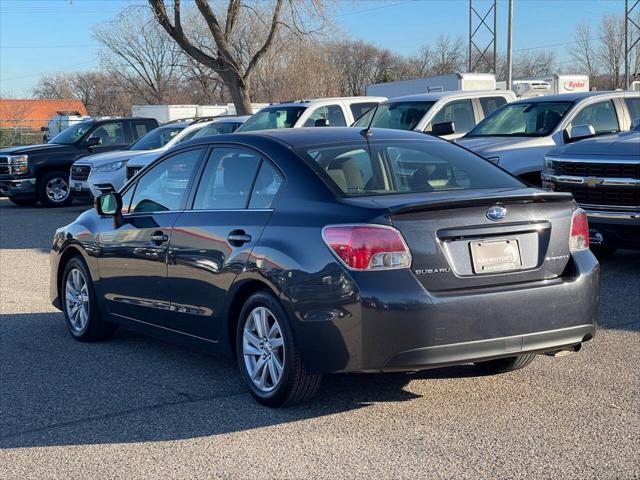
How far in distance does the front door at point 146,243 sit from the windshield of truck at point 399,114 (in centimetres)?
810

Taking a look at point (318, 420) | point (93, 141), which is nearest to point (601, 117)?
point (318, 420)

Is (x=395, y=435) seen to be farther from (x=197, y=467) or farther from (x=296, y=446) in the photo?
(x=197, y=467)

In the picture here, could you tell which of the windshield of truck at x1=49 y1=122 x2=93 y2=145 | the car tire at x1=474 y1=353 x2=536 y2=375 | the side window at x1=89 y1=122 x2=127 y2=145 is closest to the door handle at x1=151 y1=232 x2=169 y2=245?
the car tire at x1=474 y1=353 x2=536 y2=375

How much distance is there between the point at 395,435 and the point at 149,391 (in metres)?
1.80

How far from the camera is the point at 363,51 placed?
87.6 metres

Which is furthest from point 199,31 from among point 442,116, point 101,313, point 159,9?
point 101,313

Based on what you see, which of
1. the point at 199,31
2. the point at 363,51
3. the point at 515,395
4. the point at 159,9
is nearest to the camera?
the point at 515,395

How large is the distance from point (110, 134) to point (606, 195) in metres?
14.5

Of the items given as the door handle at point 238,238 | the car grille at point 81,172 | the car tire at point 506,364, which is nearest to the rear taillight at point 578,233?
the car tire at point 506,364

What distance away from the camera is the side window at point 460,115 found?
49.4 ft

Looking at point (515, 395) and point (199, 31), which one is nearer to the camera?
point (515, 395)

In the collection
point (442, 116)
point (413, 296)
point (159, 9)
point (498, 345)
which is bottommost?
point (498, 345)

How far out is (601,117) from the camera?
41.7 ft

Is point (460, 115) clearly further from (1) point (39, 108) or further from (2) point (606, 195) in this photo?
(1) point (39, 108)
